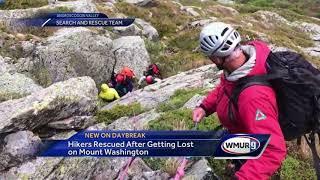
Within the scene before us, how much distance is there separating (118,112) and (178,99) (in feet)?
5.39

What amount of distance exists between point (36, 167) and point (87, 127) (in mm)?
2060

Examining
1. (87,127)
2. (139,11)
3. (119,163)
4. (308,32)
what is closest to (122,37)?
(139,11)

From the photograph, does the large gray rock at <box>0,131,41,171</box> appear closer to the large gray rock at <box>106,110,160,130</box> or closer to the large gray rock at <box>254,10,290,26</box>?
the large gray rock at <box>106,110,160,130</box>

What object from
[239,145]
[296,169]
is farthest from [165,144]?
[296,169]

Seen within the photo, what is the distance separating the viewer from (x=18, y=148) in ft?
26.9

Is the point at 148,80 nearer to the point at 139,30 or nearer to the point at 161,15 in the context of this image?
the point at 139,30

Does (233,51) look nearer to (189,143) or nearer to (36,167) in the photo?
(189,143)

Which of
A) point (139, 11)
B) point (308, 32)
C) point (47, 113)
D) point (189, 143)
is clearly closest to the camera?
point (189, 143)

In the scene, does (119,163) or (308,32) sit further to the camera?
(308,32)

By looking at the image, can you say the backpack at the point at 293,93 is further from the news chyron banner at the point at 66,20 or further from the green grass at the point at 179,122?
the news chyron banner at the point at 66,20

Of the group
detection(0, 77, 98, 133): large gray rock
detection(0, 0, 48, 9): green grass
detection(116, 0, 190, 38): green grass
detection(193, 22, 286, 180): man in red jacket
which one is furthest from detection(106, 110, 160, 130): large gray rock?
detection(116, 0, 190, 38): green grass

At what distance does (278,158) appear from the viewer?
4.71 m

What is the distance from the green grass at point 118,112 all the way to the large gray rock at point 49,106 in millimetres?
542

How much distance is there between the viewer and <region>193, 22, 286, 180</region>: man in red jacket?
4.70 metres
